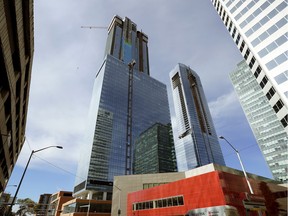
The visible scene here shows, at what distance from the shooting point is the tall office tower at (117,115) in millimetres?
99050

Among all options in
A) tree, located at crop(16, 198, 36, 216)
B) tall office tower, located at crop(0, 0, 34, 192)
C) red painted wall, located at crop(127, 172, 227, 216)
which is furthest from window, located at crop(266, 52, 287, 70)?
tree, located at crop(16, 198, 36, 216)

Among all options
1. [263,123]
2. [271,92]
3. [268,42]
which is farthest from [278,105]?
[263,123]

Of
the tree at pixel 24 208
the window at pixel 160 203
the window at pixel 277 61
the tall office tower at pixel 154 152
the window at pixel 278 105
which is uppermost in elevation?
the tall office tower at pixel 154 152

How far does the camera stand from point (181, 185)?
1174 inches

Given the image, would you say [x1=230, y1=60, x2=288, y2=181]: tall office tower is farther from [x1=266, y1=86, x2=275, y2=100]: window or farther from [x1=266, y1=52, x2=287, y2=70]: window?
[x1=266, y1=52, x2=287, y2=70]: window

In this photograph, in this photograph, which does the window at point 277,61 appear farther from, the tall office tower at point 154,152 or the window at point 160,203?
the tall office tower at point 154,152

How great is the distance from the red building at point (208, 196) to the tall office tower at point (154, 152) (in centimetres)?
8868

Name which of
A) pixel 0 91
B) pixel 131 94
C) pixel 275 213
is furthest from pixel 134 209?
pixel 131 94

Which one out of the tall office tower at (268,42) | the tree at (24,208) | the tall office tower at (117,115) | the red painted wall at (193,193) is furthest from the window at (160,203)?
the tree at (24,208)

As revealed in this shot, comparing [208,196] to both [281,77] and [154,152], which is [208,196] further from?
[154,152]

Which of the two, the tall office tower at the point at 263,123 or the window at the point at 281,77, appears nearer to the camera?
the window at the point at 281,77

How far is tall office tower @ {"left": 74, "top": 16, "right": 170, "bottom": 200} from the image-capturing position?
325 ft

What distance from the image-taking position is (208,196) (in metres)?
24.5

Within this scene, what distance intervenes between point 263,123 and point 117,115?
94622 millimetres
